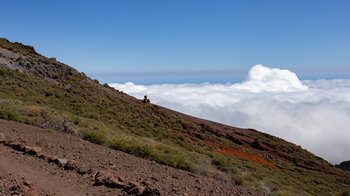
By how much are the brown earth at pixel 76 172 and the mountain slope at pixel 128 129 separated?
1.99m

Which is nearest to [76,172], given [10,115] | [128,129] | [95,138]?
[95,138]

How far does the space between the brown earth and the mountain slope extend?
1989 millimetres

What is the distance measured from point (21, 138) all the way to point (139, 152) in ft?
13.0

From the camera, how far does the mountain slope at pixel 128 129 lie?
34.7ft

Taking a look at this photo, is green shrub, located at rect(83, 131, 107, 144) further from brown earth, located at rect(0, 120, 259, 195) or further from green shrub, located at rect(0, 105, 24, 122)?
green shrub, located at rect(0, 105, 24, 122)

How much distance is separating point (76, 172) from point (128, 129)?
47.1 ft

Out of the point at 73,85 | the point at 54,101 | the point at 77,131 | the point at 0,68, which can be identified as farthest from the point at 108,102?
the point at 77,131

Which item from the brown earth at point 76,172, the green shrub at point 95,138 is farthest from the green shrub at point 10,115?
the green shrub at point 95,138

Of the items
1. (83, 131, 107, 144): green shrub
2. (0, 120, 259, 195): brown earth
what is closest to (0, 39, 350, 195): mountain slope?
(83, 131, 107, 144): green shrub

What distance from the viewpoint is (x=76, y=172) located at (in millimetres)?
5773

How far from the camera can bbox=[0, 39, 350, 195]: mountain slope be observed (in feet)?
34.7

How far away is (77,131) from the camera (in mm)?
10789

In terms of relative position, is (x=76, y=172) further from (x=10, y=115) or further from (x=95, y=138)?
(x=10, y=115)

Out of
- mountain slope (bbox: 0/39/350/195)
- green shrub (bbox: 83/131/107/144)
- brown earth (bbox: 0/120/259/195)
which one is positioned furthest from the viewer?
mountain slope (bbox: 0/39/350/195)
